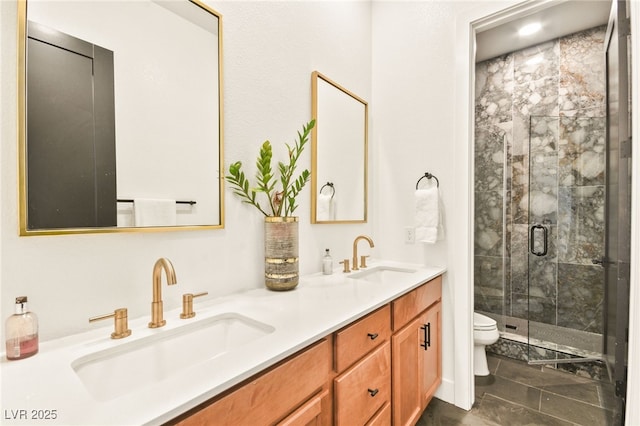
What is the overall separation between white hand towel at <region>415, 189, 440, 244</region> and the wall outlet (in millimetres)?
124

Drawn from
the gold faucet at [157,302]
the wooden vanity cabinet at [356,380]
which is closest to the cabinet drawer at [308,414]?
the wooden vanity cabinet at [356,380]

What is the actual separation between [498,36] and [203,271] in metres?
2.87

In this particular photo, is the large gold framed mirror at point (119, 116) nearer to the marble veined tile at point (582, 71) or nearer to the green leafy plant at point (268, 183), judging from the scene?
the green leafy plant at point (268, 183)

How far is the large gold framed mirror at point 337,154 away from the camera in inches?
72.5

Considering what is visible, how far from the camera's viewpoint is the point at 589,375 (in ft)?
7.36

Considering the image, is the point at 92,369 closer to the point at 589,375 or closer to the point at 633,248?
the point at 633,248

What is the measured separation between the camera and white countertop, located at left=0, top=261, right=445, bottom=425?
0.57 metres

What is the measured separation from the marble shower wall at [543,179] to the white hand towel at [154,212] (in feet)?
8.88

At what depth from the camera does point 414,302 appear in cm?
157

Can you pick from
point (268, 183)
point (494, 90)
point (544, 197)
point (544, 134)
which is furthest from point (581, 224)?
point (268, 183)

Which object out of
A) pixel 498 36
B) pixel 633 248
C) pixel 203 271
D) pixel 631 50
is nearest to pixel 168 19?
pixel 203 271

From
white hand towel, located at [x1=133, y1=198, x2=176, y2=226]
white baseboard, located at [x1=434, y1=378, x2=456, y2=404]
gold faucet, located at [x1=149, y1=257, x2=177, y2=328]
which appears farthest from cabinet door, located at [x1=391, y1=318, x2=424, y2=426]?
white hand towel, located at [x1=133, y1=198, x2=176, y2=226]

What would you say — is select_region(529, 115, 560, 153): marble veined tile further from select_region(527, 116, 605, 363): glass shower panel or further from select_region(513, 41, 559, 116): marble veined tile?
select_region(513, 41, 559, 116): marble veined tile

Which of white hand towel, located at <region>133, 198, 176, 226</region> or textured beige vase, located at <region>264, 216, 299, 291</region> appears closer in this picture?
white hand towel, located at <region>133, 198, 176, 226</region>
